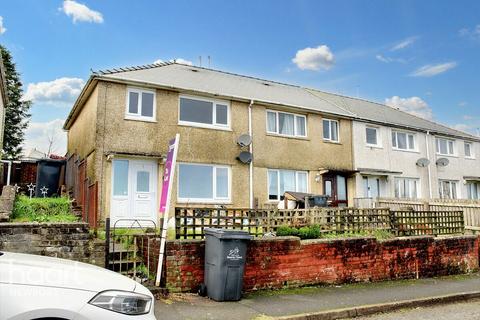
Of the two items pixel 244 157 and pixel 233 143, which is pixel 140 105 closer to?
pixel 233 143

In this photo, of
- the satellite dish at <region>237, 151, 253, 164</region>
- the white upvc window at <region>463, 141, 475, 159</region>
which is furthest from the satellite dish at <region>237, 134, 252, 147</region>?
the white upvc window at <region>463, 141, 475, 159</region>

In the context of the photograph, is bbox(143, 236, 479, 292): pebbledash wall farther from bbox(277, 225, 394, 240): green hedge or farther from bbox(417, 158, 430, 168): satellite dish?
bbox(417, 158, 430, 168): satellite dish

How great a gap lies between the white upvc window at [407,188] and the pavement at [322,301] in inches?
485

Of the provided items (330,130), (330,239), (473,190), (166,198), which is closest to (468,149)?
(473,190)

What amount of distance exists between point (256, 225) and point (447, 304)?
13.3 feet

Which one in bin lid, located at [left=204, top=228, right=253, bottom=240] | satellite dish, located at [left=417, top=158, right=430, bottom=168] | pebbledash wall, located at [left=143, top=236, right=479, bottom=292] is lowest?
pebbledash wall, located at [left=143, top=236, right=479, bottom=292]

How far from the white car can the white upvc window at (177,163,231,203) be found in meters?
11.2

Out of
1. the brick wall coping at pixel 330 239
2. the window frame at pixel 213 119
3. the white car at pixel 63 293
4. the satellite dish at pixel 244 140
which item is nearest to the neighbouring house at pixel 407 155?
the satellite dish at pixel 244 140

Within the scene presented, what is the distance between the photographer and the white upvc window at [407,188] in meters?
21.5

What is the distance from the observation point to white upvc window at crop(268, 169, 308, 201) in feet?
55.2

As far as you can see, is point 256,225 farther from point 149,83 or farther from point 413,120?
point 413,120

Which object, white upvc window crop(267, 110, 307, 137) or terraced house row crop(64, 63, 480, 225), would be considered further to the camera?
white upvc window crop(267, 110, 307, 137)

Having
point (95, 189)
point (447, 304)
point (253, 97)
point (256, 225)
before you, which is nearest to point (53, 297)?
point (256, 225)

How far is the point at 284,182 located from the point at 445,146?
41.5 feet
